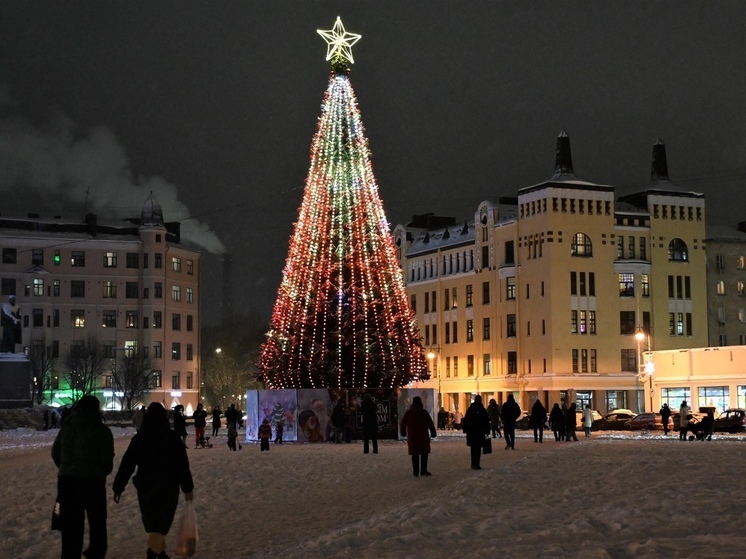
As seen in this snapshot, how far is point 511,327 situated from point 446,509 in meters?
72.7

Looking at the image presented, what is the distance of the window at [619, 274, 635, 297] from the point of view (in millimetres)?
86812

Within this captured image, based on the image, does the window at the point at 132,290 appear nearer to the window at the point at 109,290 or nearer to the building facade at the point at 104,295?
the building facade at the point at 104,295

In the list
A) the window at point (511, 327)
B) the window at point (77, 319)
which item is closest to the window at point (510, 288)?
the window at point (511, 327)

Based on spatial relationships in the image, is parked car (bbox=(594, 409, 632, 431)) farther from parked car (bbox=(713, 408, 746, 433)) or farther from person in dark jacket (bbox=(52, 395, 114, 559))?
person in dark jacket (bbox=(52, 395, 114, 559))

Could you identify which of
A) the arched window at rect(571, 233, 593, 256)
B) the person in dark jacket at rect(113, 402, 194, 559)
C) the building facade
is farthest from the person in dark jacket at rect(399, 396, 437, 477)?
the building facade

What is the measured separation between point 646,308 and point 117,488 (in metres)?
78.3

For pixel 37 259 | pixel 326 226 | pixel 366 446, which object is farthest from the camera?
pixel 37 259

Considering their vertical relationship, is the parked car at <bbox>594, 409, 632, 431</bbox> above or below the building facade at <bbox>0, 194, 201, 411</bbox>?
below

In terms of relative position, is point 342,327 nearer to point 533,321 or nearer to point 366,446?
point 366,446

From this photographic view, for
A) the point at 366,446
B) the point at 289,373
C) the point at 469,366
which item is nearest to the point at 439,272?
the point at 469,366

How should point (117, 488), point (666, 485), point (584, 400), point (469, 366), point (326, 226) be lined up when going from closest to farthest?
point (117, 488) → point (666, 485) → point (326, 226) → point (584, 400) → point (469, 366)

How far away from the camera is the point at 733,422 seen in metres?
56.2

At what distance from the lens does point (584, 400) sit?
83312mm

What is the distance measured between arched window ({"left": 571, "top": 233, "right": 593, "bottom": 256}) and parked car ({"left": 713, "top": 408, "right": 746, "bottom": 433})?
1173 inches
